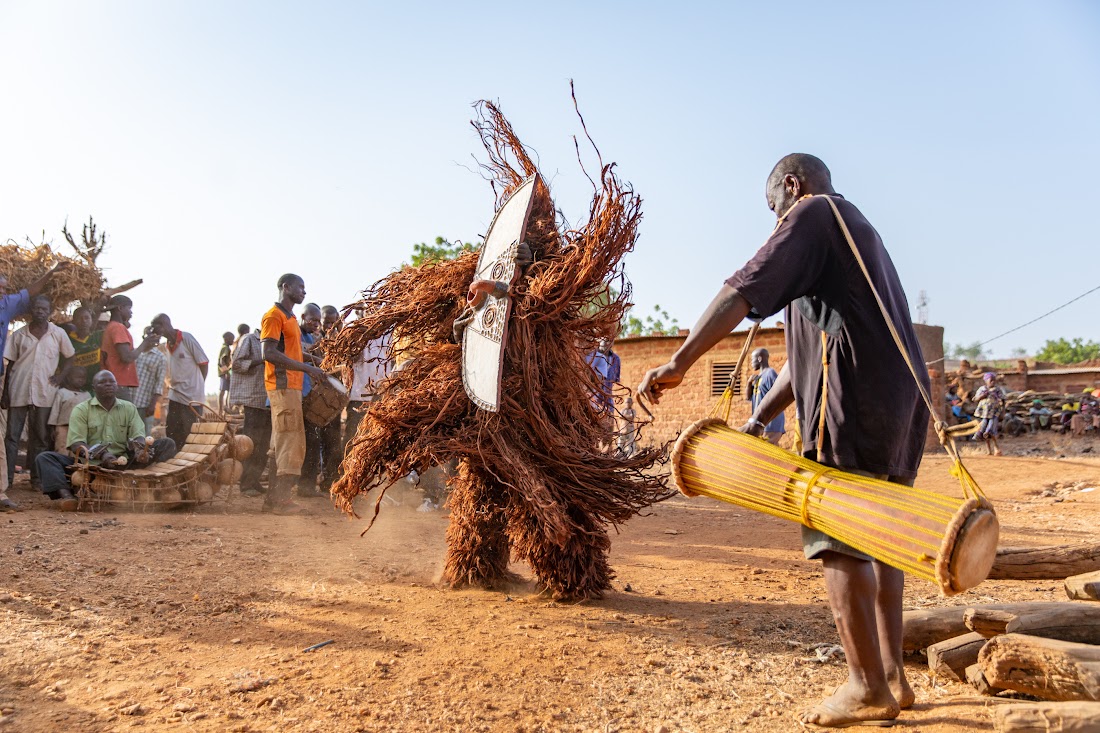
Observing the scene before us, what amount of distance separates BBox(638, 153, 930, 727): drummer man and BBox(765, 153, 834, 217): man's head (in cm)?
16

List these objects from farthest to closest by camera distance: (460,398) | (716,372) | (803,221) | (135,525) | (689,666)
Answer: (716,372) < (135,525) < (460,398) < (689,666) < (803,221)

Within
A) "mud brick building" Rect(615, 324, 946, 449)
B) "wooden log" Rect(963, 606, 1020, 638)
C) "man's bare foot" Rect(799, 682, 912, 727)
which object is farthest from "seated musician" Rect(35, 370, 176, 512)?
"mud brick building" Rect(615, 324, 946, 449)

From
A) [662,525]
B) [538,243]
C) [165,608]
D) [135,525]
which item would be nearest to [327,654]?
[165,608]

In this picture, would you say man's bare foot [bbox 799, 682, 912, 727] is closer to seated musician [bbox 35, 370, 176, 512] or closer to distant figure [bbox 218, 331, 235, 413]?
seated musician [bbox 35, 370, 176, 512]

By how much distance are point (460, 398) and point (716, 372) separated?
15096mm

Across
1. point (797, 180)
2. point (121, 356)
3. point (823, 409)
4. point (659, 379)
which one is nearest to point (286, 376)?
point (121, 356)

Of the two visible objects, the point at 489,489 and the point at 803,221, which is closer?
the point at 803,221

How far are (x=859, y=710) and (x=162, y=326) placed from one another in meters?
9.47

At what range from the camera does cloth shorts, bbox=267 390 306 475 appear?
7445 mm

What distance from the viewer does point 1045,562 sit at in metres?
4.25

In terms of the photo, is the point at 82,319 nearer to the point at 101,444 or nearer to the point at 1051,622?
the point at 101,444

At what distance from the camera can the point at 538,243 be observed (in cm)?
443

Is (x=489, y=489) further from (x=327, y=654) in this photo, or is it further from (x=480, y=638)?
(x=327, y=654)

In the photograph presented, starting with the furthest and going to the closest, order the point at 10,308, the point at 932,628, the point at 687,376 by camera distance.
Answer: the point at 687,376
the point at 10,308
the point at 932,628
